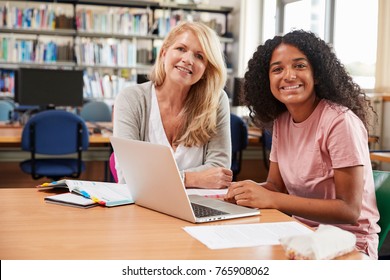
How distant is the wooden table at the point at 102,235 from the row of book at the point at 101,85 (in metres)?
5.04

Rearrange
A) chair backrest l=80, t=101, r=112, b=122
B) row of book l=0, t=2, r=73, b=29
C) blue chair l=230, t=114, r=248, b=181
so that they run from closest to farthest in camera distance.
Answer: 1. blue chair l=230, t=114, r=248, b=181
2. chair backrest l=80, t=101, r=112, b=122
3. row of book l=0, t=2, r=73, b=29

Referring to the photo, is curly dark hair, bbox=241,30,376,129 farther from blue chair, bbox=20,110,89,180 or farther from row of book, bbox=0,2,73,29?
row of book, bbox=0,2,73,29

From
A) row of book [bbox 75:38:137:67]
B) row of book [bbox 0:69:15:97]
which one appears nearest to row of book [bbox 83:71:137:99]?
row of book [bbox 75:38:137:67]

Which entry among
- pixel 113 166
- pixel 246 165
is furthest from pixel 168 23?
pixel 113 166

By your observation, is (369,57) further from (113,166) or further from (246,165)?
(113,166)

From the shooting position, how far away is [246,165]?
4691mm

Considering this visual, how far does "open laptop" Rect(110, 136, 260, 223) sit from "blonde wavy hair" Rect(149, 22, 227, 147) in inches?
21.6

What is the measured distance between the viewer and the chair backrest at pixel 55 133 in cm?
364

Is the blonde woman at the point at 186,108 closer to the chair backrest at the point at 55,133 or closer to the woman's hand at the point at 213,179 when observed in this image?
the woman's hand at the point at 213,179

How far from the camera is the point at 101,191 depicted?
5.12ft

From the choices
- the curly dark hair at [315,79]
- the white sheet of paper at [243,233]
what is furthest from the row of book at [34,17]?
the white sheet of paper at [243,233]

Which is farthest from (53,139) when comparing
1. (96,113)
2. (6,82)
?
(6,82)

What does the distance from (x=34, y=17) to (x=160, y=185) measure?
5526 millimetres

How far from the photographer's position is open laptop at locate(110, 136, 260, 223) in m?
1.22
